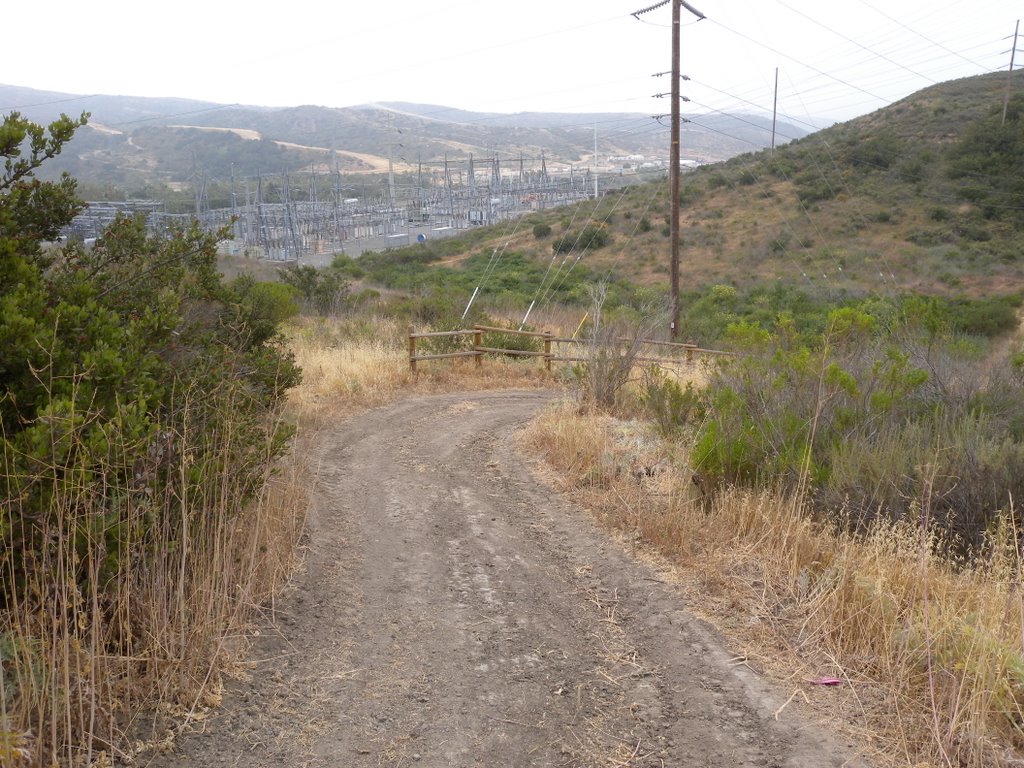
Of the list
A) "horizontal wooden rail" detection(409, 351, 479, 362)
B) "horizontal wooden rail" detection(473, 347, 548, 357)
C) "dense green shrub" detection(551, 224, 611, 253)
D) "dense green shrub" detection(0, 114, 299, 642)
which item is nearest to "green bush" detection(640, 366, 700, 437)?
"dense green shrub" detection(0, 114, 299, 642)

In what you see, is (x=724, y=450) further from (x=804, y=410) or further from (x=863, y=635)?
(x=863, y=635)

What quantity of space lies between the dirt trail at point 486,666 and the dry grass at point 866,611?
278 mm

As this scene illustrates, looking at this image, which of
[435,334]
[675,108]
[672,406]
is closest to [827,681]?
[672,406]

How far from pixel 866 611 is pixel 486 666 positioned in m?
2.15

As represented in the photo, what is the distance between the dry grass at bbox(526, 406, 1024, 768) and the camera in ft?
12.2

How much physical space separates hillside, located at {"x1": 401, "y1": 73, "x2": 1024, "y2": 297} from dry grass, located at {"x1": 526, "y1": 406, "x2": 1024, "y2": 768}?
30834 mm

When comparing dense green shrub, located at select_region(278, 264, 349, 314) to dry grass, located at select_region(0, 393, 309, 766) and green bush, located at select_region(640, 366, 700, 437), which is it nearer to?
green bush, located at select_region(640, 366, 700, 437)

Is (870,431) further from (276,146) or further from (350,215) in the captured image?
(276,146)

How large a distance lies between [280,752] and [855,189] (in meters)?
51.3

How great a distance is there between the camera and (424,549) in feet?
21.6

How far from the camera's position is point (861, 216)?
149ft

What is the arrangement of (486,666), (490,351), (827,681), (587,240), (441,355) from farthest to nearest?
(587,240)
(490,351)
(441,355)
(486,666)
(827,681)

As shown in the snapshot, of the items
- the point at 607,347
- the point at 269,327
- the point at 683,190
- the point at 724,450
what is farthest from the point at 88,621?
the point at 683,190

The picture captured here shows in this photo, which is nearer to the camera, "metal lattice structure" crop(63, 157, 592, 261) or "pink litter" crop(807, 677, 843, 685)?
"pink litter" crop(807, 677, 843, 685)
